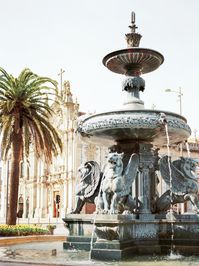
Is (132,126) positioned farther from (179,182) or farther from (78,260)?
(78,260)

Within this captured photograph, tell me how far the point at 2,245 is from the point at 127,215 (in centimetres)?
407

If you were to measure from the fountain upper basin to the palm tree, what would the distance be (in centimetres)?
1152

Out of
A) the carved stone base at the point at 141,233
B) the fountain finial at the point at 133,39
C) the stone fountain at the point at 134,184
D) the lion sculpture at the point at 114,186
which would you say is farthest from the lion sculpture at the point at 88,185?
the fountain finial at the point at 133,39

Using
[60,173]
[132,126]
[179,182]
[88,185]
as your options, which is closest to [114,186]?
[132,126]

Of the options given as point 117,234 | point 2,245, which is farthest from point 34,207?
point 117,234

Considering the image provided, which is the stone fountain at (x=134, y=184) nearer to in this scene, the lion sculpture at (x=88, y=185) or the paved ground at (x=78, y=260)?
the lion sculpture at (x=88, y=185)

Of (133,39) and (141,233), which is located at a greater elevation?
(133,39)

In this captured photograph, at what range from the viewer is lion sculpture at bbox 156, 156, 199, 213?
998 centimetres

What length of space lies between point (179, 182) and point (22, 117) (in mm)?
13955

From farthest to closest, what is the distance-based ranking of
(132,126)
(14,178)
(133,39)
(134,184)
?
(14,178) < (133,39) < (134,184) < (132,126)

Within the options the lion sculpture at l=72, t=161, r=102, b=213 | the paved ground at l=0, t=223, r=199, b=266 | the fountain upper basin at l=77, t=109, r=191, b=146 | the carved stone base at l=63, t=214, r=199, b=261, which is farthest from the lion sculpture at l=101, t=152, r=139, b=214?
the lion sculpture at l=72, t=161, r=102, b=213

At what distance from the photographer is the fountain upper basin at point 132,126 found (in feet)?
32.0

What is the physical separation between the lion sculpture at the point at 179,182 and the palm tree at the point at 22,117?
485 inches

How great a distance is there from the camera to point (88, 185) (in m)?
10.7
